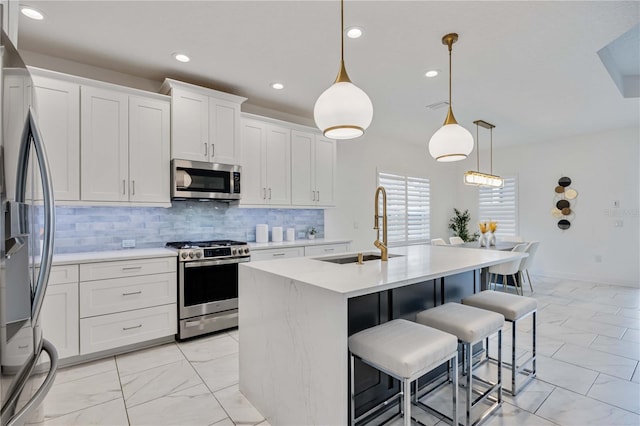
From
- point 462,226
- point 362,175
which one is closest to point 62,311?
point 362,175

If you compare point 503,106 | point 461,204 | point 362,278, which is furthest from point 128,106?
point 461,204

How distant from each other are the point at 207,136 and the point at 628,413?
4.11 metres

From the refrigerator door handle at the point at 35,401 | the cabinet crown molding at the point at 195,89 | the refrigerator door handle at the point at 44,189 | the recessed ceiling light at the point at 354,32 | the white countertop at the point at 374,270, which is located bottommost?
the refrigerator door handle at the point at 35,401

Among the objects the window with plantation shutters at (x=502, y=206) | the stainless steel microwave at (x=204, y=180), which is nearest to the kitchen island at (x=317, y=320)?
the stainless steel microwave at (x=204, y=180)

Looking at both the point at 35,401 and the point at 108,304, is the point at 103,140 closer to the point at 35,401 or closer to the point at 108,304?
the point at 108,304

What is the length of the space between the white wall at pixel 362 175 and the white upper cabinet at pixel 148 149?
258 centimetres

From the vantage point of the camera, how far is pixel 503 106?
434cm

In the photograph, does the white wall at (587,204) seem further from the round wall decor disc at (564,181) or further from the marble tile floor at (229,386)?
the marble tile floor at (229,386)

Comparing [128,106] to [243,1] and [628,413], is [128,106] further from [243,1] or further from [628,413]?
[628,413]

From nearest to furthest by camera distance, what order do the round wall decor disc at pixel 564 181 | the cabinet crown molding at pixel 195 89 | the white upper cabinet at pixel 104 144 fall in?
the white upper cabinet at pixel 104 144 < the cabinet crown molding at pixel 195 89 < the round wall decor disc at pixel 564 181

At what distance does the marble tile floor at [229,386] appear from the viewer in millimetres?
2033

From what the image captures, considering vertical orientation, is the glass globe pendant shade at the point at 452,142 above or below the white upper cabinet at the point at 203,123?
below

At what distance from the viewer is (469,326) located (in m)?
1.90

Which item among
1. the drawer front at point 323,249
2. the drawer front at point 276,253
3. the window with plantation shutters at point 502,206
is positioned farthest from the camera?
the window with plantation shutters at point 502,206
